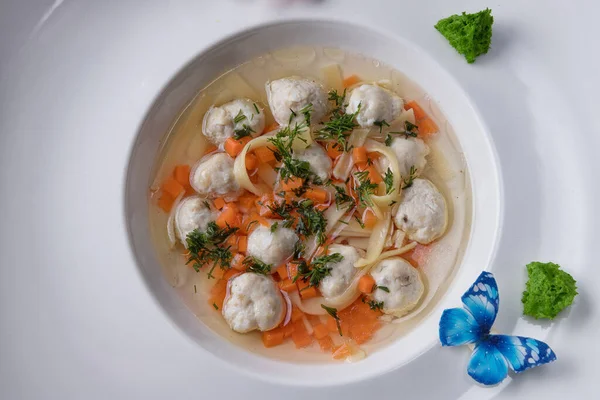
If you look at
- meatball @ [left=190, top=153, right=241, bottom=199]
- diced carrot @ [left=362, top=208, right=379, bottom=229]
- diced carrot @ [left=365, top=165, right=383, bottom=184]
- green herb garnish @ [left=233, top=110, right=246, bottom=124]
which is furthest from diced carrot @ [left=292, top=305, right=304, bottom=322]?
green herb garnish @ [left=233, top=110, right=246, bottom=124]

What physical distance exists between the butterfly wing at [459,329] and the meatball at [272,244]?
2.73 feet

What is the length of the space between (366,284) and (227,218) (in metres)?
0.78

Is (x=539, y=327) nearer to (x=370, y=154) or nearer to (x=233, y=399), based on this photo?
(x=370, y=154)

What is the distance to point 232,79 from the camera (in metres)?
3.15

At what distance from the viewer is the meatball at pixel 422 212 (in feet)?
9.66

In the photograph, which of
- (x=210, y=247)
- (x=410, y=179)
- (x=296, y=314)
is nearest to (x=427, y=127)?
(x=410, y=179)

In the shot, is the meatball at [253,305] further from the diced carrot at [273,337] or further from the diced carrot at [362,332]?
the diced carrot at [362,332]

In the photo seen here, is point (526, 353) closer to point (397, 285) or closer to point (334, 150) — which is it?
point (397, 285)

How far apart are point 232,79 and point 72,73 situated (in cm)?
82

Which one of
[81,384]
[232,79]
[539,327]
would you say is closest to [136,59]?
[232,79]

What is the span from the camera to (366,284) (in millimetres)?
2893

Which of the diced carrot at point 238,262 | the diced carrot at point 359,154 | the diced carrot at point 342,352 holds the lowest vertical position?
the diced carrot at point 342,352

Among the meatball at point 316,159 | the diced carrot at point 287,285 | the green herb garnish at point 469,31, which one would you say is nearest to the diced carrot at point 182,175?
the meatball at point 316,159

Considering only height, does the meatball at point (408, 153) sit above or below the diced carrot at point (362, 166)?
below
